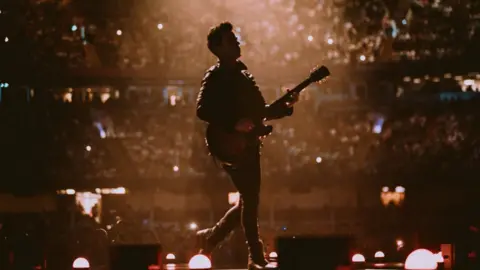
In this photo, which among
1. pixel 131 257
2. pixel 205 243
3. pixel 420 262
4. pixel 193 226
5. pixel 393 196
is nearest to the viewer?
pixel 131 257

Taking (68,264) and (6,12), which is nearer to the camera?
(68,264)

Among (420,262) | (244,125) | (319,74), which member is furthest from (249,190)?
(420,262)

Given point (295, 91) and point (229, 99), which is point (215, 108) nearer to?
point (229, 99)

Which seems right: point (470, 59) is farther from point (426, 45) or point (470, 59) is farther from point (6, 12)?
point (6, 12)

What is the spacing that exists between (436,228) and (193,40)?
3.72 meters

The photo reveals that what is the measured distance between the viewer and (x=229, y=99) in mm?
4328

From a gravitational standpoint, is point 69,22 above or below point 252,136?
above

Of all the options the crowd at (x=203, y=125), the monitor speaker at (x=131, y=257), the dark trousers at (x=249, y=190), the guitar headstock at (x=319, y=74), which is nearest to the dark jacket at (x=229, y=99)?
the dark trousers at (x=249, y=190)

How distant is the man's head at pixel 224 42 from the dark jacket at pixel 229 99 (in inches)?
2.6

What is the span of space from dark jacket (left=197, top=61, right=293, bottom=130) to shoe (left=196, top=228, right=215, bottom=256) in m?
0.76

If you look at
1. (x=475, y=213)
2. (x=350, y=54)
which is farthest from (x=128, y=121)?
(x=475, y=213)

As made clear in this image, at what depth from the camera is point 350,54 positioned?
35.6 ft

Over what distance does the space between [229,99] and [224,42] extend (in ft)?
0.93

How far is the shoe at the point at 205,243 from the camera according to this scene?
4772 mm
